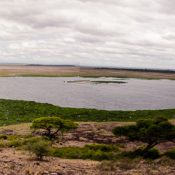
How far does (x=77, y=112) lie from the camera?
63906 millimetres

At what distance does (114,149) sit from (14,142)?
8.37 metres

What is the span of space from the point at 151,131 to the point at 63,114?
33.3 metres

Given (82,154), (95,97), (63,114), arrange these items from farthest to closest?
(95,97) → (63,114) → (82,154)

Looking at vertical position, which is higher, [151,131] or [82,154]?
[151,131]

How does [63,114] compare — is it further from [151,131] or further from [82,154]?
[151,131]

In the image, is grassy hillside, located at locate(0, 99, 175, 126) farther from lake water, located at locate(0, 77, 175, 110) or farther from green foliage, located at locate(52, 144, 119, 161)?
green foliage, located at locate(52, 144, 119, 161)

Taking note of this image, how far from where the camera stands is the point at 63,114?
62.9 metres

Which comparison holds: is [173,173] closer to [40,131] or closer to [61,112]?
[40,131]

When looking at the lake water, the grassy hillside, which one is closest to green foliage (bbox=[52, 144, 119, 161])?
the grassy hillside

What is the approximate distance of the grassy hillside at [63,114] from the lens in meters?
58.7

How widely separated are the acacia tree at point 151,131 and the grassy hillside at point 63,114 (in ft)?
80.9

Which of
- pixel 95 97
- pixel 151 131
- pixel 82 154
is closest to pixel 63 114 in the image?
pixel 82 154

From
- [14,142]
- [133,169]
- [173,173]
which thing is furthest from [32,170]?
[14,142]

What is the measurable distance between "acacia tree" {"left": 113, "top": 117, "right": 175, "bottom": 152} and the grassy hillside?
24.7 metres
